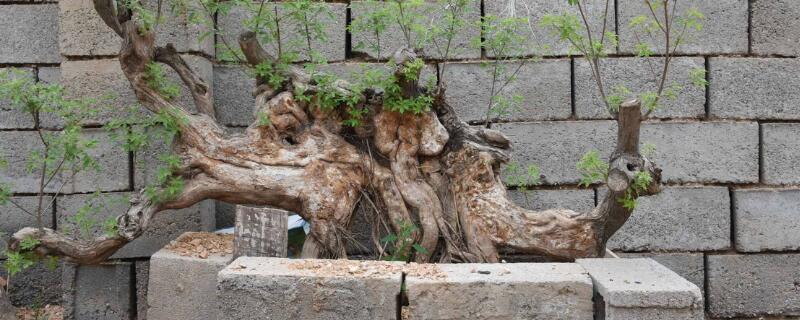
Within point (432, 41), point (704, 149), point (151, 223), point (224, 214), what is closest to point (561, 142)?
point (704, 149)

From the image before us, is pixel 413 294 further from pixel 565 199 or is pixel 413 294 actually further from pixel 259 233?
pixel 565 199

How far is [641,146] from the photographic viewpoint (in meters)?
4.66

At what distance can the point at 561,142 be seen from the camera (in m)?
4.71

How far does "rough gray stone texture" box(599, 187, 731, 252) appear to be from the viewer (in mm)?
4727

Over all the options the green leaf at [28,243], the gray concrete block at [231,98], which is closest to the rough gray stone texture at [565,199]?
the gray concrete block at [231,98]

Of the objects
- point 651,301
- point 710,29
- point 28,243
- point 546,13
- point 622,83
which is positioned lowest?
point 651,301

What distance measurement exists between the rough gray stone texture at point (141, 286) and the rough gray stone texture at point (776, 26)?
446cm

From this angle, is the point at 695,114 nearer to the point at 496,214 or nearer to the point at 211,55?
the point at 496,214

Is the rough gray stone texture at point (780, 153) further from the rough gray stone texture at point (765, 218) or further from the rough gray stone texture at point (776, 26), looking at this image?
the rough gray stone texture at point (776, 26)

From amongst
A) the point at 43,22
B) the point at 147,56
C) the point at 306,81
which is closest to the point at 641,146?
the point at 306,81

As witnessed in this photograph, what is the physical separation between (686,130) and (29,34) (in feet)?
15.4

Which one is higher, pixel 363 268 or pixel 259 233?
pixel 259 233

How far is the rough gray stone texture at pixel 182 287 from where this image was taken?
3.61 meters

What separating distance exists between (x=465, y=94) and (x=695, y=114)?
163 centimetres
